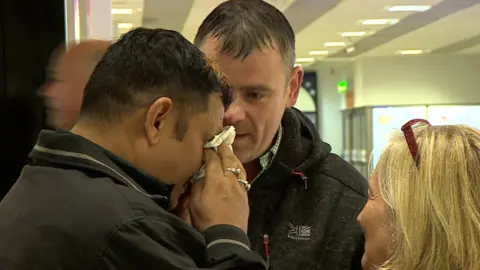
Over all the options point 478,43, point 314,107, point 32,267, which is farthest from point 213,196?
point 314,107

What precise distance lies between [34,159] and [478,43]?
32.9 ft

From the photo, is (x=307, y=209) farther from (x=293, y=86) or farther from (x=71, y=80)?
(x=71, y=80)

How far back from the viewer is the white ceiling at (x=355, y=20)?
21.3ft

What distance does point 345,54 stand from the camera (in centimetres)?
1124

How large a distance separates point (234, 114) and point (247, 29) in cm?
19

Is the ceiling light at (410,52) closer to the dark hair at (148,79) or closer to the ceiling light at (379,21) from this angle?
the ceiling light at (379,21)

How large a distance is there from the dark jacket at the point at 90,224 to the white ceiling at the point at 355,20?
4637mm

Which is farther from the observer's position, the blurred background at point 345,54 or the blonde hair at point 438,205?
the blurred background at point 345,54

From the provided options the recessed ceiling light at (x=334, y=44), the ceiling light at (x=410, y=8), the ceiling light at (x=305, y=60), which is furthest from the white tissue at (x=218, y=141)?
the ceiling light at (x=305, y=60)

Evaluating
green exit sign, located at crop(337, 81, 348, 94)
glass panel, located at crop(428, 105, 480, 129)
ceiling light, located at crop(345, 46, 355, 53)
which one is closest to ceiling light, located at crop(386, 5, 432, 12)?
ceiling light, located at crop(345, 46, 355, 53)

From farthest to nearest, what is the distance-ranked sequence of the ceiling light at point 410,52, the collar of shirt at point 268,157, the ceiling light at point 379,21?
the ceiling light at point 410,52 < the ceiling light at point 379,21 < the collar of shirt at point 268,157

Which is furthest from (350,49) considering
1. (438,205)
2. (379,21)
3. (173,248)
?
(173,248)

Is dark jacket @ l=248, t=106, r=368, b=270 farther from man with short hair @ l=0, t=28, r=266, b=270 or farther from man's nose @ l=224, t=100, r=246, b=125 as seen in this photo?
man with short hair @ l=0, t=28, r=266, b=270

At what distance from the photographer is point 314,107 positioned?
13.3 m
